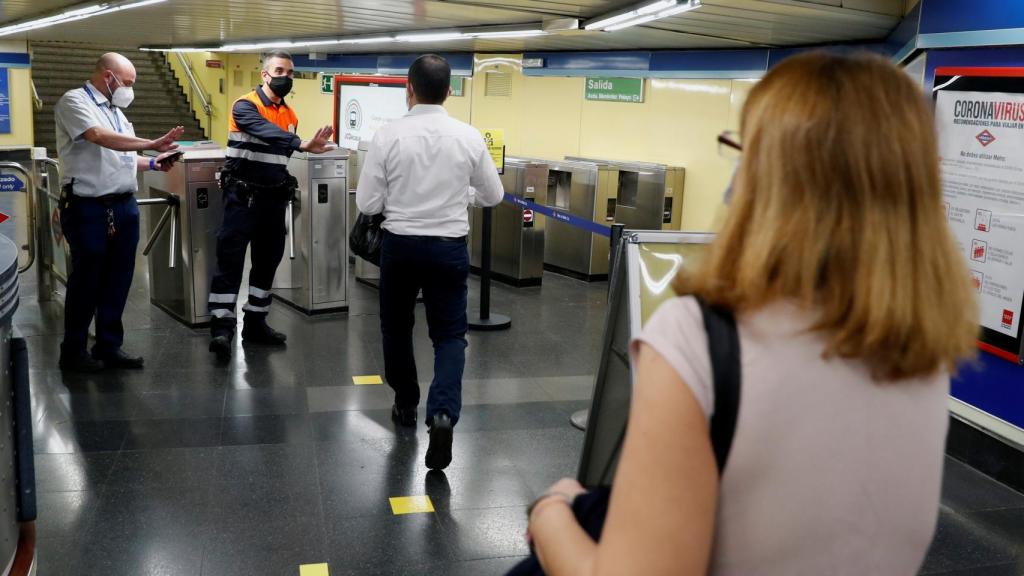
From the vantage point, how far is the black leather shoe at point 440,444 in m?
3.74

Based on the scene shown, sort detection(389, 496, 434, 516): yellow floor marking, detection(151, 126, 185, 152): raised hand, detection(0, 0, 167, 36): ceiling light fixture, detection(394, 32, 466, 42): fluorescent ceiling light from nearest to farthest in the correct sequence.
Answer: detection(389, 496, 434, 516): yellow floor marking < detection(151, 126, 185, 152): raised hand < detection(0, 0, 167, 36): ceiling light fixture < detection(394, 32, 466, 42): fluorescent ceiling light

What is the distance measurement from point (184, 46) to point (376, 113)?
746 cm

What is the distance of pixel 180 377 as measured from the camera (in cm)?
496

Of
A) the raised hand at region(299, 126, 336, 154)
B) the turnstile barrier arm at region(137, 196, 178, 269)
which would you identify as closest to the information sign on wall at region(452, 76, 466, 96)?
the turnstile barrier arm at region(137, 196, 178, 269)

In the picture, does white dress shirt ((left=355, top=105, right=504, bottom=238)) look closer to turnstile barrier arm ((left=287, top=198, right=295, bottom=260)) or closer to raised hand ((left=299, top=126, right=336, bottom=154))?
raised hand ((left=299, top=126, right=336, bottom=154))

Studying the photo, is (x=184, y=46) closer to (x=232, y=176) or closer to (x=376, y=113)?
(x=376, y=113)

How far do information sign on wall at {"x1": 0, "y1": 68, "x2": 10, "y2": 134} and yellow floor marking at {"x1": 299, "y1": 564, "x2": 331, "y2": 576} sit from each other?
521 inches

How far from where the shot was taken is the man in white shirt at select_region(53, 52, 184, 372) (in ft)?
15.3

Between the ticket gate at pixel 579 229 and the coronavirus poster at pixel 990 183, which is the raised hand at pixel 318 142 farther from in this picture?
the coronavirus poster at pixel 990 183

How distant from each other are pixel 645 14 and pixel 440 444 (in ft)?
8.45

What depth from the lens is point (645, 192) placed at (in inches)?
326

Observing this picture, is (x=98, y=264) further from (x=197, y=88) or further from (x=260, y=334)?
(x=197, y=88)

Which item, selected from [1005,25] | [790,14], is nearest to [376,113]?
[790,14]

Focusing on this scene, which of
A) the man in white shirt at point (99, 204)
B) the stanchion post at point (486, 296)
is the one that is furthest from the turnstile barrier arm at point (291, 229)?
the man in white shirt at point (99, 204)
